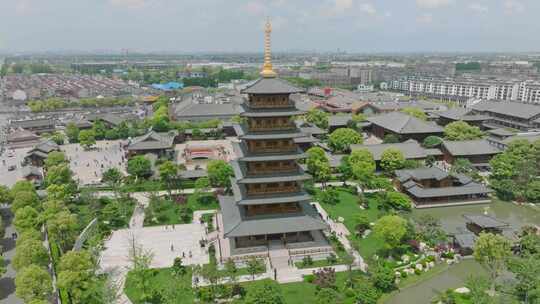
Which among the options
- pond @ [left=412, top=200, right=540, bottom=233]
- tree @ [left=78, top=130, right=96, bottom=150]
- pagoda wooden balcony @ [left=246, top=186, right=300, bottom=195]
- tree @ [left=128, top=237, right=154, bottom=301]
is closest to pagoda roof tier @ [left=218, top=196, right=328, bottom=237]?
pagoda wooden balcony @ [left=246, top=186, right=300, bottom=195]

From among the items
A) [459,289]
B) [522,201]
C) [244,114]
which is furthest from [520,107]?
[244,114]

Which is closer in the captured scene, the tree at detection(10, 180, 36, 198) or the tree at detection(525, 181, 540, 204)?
the tree at detection(10, 180, 36, 198)

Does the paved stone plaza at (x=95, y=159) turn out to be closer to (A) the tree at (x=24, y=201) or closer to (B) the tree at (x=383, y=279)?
(A) the tree at (x=24, y=201)

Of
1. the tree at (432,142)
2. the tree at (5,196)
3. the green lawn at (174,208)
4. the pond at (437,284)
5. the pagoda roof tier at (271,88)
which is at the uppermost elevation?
the pagoda roof tier at (271,88)

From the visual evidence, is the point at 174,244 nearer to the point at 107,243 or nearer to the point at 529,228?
the point at 107,243

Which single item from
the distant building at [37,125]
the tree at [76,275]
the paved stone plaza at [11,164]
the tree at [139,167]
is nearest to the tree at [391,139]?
the tree at [139,167]

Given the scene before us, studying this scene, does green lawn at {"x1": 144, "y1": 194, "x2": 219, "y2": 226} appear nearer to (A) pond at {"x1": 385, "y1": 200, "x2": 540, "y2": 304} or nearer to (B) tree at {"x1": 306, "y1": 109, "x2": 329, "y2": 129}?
(A) pond at {"x1": 385, "y1": 200, "x2": 540, "y2": 304}
